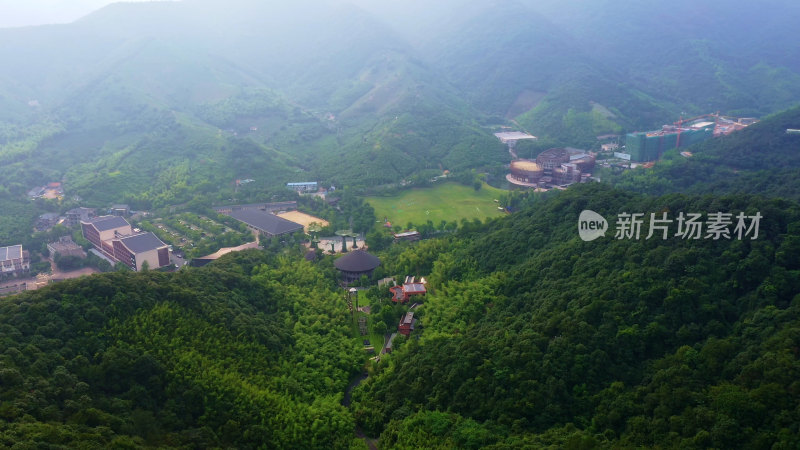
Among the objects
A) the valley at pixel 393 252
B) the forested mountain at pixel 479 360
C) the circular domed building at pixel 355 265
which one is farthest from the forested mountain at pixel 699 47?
the forested mountain at pixel 479 360

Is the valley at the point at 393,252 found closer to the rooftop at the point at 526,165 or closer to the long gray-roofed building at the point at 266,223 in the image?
the long gray-roofed building at the point at 266,223

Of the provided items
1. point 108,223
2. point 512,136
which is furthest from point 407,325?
point 512,136

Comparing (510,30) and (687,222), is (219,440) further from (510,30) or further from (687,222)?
(510,30)

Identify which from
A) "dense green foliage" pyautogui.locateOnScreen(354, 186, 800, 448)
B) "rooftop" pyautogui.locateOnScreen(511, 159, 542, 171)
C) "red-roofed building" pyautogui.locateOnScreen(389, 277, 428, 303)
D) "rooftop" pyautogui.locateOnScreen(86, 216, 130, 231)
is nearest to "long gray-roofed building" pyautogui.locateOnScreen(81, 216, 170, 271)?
"rooftop" pyautogui.locateOnScreen(86, 216, 130, 231)

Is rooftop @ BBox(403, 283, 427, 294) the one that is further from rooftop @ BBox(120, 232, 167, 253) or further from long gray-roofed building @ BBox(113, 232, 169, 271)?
rooftop @ BBox(120, 232, 167, 253)

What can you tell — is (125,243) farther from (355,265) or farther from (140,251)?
(355,265)
